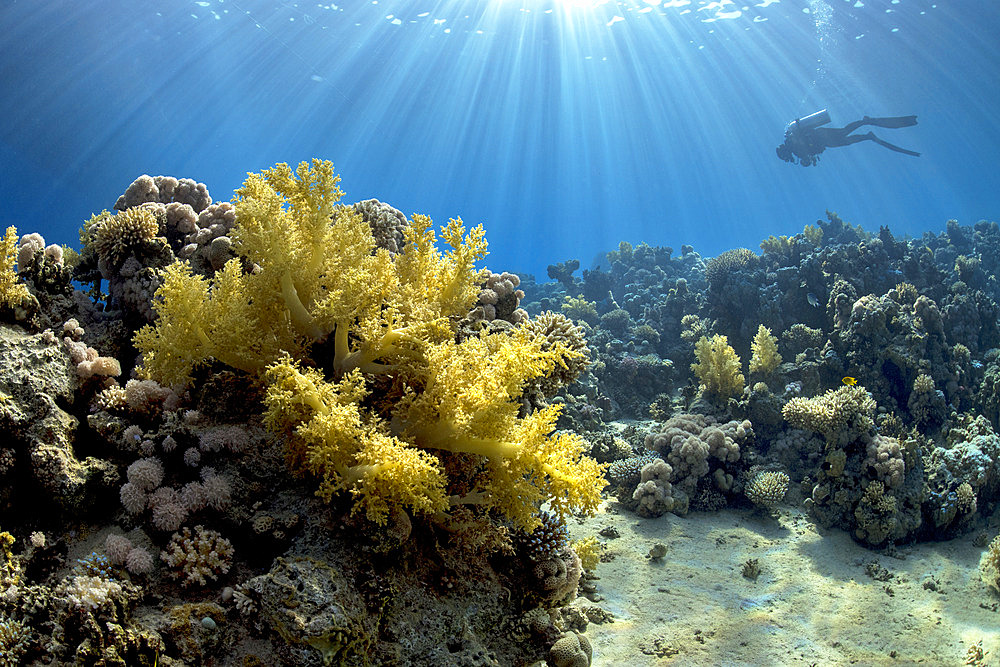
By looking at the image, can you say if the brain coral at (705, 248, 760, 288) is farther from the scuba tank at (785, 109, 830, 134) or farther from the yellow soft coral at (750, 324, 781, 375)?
the scuba tank at (785, 109, 830, 134)

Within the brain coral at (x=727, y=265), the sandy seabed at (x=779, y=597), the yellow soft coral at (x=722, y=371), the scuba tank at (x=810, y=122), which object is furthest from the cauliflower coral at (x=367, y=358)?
the scuba tank at (x=810, y=122)

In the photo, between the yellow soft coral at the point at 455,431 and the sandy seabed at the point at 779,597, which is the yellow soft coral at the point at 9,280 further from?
the sandy seabed at the point at 779,597

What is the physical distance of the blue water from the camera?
35.9 meters

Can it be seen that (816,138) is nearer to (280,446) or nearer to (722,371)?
(722,371)

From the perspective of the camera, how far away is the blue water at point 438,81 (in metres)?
35.9

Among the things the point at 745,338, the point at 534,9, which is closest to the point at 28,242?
the point at 745,338

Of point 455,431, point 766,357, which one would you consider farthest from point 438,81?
point 455,431

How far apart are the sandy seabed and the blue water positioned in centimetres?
3945

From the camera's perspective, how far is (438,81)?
53.3 metres

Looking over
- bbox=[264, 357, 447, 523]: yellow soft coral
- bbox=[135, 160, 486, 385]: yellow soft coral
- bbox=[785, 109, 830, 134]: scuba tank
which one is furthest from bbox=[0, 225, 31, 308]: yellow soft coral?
bbox=[785, 109, 830, 134]: scuba tank

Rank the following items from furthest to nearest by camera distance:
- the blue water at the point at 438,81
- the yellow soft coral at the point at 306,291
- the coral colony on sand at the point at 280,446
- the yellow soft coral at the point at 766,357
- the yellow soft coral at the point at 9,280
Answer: the blue water at the point at 438,81 < the yellow soft coral at the point at 766,357 < the yellow soft coral at the point at 9,280 < the yellow soft coral at the point at 306,291 < the coral colony on sand at the point at 280,446

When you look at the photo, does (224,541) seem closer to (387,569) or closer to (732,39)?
(387,569)

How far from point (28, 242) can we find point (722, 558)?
29.7 ft

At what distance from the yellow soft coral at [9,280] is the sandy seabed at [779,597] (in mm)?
5838
